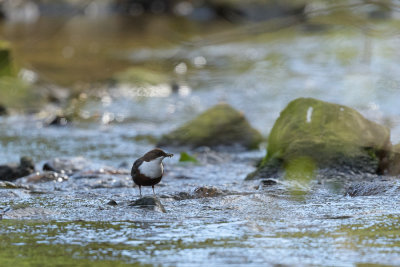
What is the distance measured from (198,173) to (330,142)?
1.37 meters

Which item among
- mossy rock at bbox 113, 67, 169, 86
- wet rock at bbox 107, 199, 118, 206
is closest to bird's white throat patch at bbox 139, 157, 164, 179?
wet rock at bbox 107, 199, 118, 206

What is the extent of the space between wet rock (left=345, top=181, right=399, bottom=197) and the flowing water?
0.05m

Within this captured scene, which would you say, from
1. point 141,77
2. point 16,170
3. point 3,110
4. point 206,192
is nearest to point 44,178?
point 16,170

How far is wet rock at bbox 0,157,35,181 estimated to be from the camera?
637cm

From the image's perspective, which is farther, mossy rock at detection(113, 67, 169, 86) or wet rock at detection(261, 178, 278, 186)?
mossy rock at detection(113, 67, 169, 86)

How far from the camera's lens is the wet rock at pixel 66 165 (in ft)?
21.5

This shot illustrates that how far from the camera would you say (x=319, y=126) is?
20.4 ft

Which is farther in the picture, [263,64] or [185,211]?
[263,64]

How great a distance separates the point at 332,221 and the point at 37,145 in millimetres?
5231

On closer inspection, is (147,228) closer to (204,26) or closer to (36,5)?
(204,26)

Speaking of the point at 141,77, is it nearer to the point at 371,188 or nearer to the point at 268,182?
the point at 268,182

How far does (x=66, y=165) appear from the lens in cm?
667

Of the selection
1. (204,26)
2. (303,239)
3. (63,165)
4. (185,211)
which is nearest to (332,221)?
→ (303,239)

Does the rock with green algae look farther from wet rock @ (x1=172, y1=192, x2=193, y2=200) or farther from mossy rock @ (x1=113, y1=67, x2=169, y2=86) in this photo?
mossy rock @ (x1=113, y1=67, x2=169, y2=86)
